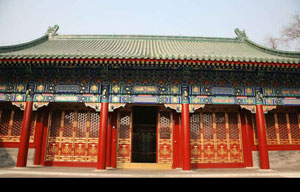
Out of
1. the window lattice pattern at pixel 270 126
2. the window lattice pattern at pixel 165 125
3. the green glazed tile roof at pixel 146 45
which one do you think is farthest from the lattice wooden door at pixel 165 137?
the window lattice pattern at pixel 270 126

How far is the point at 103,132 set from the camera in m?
8.47

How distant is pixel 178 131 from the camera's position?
967 centimetres

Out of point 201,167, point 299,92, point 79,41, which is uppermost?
point 79,41

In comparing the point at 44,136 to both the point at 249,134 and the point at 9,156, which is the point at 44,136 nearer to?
the point at 9,156

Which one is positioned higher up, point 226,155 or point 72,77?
point 72,77

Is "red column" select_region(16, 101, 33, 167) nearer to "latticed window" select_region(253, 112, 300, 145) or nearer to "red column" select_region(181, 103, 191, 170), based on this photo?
"red column" select_region(181, 103, 191, 170)

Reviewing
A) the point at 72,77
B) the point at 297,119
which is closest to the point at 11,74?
the point at 72,77

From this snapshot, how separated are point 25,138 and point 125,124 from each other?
14.1 ft

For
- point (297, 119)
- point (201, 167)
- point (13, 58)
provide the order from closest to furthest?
point (13, 58) < point (201, 167) < point (297, 119)

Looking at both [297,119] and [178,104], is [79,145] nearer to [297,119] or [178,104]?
[178,104]

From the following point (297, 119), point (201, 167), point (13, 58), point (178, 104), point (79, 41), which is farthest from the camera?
point (79, 41)

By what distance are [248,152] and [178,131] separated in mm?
3511

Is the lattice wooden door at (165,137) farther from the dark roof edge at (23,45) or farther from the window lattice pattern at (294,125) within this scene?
the dark roof edge at (23,45)

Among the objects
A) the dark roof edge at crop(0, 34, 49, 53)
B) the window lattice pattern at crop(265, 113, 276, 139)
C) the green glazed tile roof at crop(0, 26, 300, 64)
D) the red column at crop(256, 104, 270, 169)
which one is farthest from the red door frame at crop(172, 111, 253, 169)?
the dark roof edge at crop(0, 34, 49, 53)
